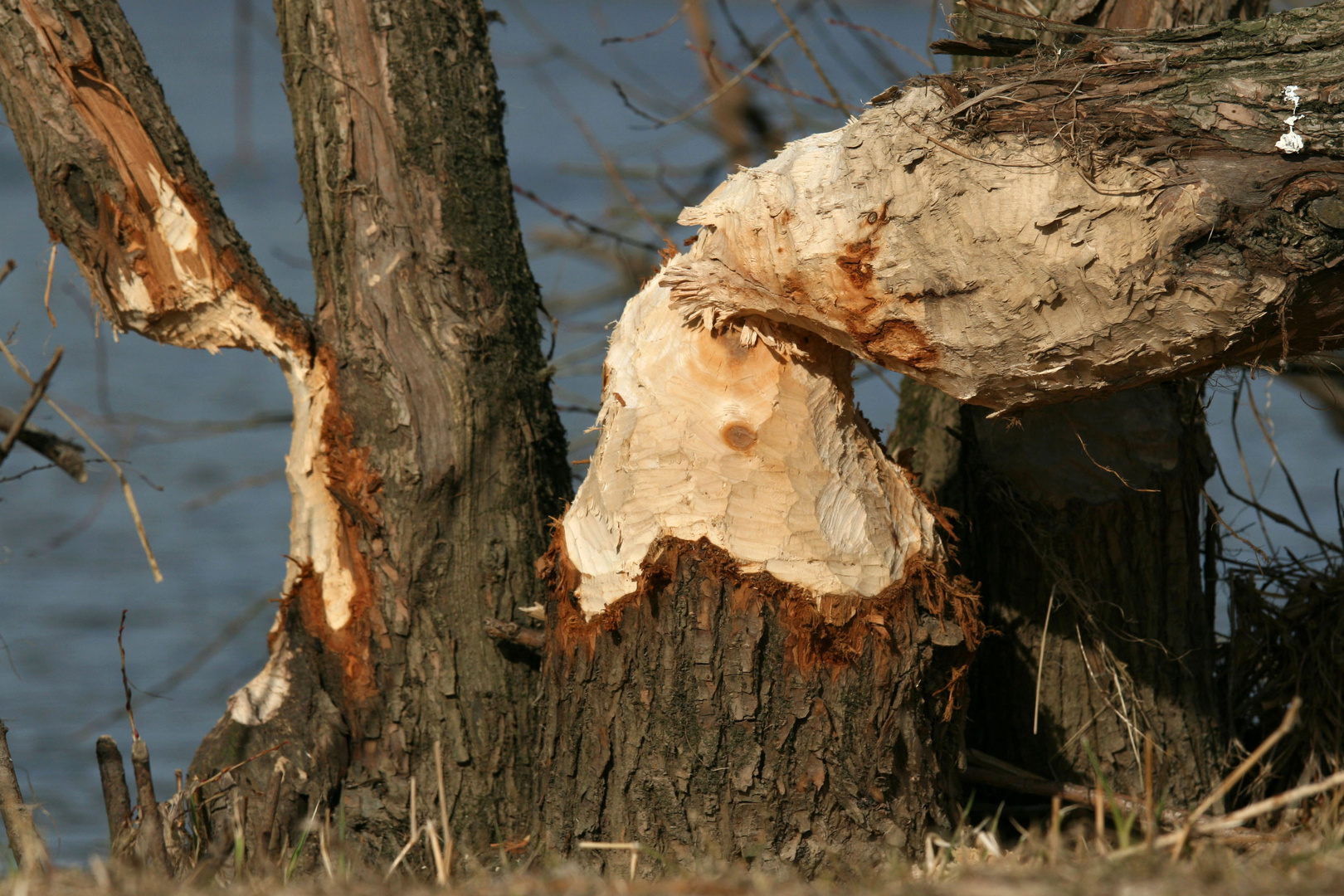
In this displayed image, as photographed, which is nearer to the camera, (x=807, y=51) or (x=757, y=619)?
(x=757, y=619)

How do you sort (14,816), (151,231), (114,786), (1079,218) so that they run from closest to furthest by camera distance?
(1079,218) < (14,816) < (114,786) < (151,231)

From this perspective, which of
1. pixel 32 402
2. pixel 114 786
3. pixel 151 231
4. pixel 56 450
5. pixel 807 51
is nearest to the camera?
pixel 32 402

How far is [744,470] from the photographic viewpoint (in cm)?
204

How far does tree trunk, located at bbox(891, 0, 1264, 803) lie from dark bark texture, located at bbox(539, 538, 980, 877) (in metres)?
0.58

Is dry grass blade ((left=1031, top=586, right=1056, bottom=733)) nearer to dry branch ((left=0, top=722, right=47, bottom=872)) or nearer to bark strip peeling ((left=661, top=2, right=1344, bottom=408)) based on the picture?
bark strip peeling ((left=661, top=2, right=1344, bottom=408))

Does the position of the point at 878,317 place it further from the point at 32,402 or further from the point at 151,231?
the point at 151,231

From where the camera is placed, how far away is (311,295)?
25.9 ft

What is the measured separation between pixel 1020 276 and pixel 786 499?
0.58m

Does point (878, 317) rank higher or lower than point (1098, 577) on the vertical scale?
higher

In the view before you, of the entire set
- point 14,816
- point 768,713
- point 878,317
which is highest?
point 878,317

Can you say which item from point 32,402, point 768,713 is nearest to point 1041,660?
point 768,713

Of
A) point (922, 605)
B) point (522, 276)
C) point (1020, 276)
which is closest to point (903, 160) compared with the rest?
point (1020, 276)

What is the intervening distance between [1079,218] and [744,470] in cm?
73

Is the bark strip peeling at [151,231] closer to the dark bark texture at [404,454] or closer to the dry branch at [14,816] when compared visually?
the dark bark texture at [404,454]
